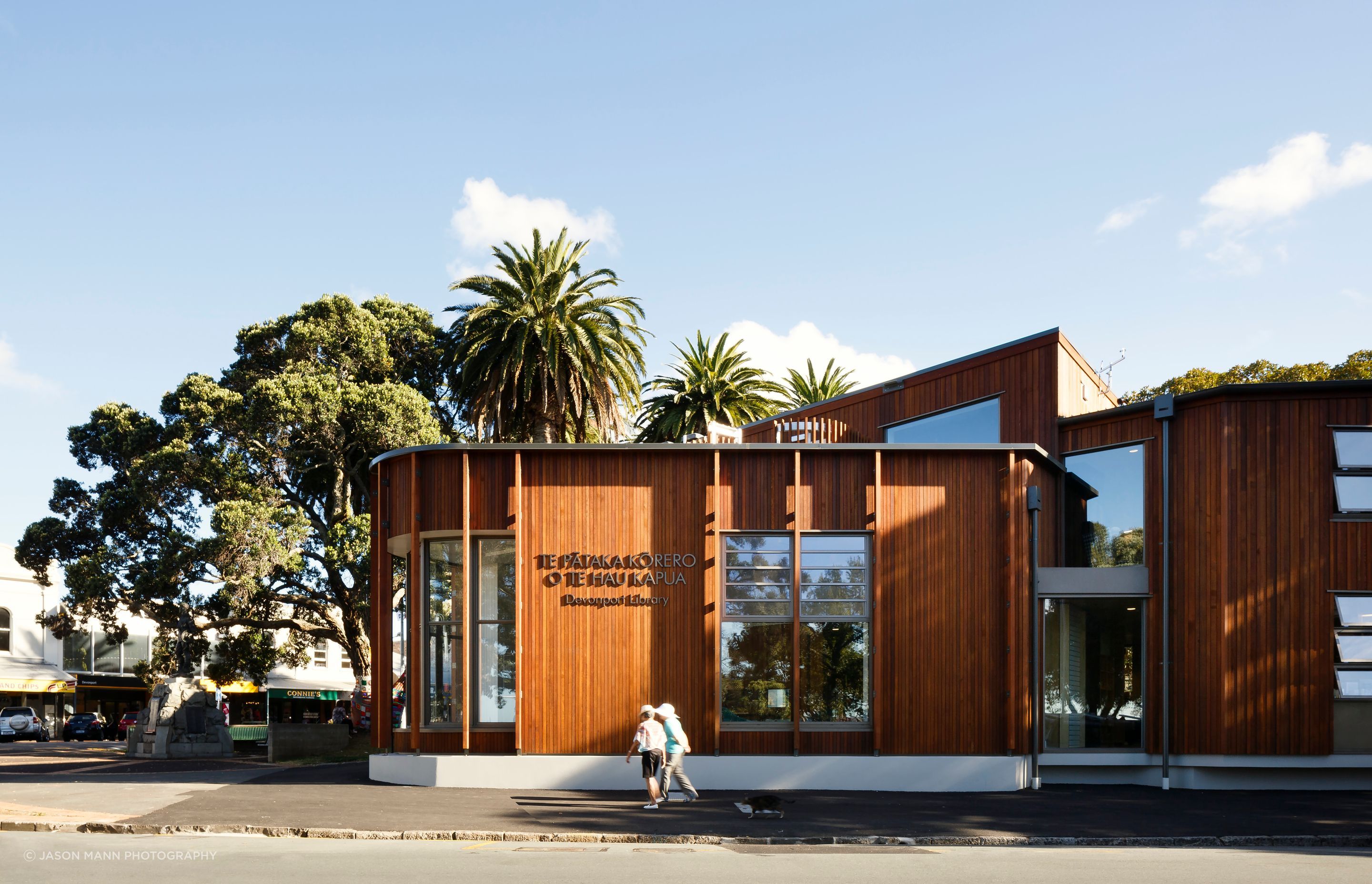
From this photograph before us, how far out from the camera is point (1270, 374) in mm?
50125

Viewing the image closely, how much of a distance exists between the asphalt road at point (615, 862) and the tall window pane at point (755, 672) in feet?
19.5

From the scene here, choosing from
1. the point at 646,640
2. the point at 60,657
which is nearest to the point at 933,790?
the point at 646,640

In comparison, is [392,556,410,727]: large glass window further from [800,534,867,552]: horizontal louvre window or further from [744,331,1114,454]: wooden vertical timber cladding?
[744,331,1114,454]: wooden vertical timber cladding

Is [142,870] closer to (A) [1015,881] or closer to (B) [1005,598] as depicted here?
(A) [1015,881]

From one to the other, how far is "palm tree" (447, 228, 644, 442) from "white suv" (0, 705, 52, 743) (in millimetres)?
28332

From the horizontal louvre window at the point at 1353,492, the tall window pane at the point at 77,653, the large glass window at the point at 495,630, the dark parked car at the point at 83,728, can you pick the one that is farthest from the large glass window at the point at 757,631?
the tall window pane at the point at 77,653

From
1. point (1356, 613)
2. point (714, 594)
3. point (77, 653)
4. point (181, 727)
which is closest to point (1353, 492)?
point (1356, 613)

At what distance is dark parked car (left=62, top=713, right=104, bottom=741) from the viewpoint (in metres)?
56.7

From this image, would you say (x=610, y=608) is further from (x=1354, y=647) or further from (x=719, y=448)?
(x=1354, y=647)

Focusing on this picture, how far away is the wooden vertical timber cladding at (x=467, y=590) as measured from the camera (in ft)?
66.7

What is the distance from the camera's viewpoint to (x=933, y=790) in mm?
19938

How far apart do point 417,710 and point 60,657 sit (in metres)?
49.8

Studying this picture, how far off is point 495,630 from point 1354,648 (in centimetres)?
1417

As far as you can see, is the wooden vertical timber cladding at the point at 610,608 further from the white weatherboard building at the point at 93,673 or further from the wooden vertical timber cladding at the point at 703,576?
the white weatherboard building at the point at 93,673
